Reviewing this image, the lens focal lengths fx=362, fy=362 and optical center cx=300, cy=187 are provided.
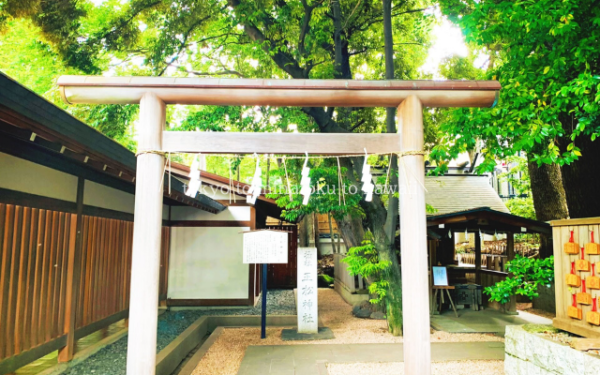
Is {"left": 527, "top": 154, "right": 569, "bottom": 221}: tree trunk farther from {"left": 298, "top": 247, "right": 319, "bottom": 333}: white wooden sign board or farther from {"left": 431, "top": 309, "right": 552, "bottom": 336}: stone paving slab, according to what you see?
{"left": 298, "top": 247, "right": 319, "bottom": 333}: white wooden sign board

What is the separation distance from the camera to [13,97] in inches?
124

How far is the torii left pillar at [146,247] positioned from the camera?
3.57m

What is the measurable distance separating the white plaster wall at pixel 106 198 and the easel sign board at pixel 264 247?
108 inches

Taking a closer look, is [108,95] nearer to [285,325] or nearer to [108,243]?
[108,243]

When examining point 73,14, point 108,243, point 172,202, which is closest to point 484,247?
point 172,202

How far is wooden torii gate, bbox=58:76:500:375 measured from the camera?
12.0 feet

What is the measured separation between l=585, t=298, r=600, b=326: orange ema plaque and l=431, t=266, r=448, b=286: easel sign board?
5024 millimetres

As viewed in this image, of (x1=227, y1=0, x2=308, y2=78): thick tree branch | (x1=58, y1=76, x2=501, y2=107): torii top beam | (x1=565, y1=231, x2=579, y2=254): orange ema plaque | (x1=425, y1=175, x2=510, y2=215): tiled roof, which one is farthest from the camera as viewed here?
(x1=425, y1=175, x2=510, y2=215): tiled roof

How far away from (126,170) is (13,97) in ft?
8.76

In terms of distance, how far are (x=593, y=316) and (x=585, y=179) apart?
3.33 metres

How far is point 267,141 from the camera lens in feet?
12.8

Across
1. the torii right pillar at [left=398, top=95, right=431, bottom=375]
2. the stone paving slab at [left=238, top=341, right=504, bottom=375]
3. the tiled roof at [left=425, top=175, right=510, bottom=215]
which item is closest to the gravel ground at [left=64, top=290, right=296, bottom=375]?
the stone paving slab at [left=238, top=341, right=504, bottom=375]

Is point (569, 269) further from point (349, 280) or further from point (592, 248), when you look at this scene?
point (349, 280)

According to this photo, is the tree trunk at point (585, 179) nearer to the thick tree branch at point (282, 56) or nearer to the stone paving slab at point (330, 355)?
the stone paving slab at point (330, 355)
